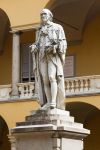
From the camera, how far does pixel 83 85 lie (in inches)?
765

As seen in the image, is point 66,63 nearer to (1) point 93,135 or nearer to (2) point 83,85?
(1) point 93,135

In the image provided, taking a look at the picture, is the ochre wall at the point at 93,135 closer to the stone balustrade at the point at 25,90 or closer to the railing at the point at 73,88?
the railing at the point at 73,88

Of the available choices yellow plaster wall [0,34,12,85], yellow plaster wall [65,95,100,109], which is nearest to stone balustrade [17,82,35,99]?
yellow plaster wall [65,95,100,109]

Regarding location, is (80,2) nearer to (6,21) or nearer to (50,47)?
(6,21)

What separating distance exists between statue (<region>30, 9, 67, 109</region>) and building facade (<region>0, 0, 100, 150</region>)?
9.91m

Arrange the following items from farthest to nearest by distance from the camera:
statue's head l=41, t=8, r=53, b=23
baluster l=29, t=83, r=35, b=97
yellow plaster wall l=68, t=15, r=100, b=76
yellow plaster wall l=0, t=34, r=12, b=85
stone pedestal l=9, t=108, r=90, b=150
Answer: yellow plaster wall l=0, t=34, r=12, b=85, yellow plaster wall l=68, t=15, r=100, b=76, baluster l=29, t=83, r=35, b=97, statue's head l=41, t=8, r=53, b=23, stone pedestal l=9, t=108, r=90, b=150

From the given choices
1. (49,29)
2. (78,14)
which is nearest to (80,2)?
(78,14)

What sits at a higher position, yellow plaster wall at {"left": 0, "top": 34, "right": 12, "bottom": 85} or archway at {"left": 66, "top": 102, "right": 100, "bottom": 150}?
yellow plaster wall at {"left": 0, "top": 34, "right": 12, "bottom": 85}

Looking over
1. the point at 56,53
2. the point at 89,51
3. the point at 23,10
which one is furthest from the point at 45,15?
the point at 89,51

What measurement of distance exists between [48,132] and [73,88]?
11.1 m

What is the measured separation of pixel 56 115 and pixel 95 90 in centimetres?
1041

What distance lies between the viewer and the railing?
63.1 feet

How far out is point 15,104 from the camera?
803 inches

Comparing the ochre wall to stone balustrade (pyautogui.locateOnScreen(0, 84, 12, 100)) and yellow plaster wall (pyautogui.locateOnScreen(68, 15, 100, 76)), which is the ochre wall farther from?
stone balustrade (pyautogui.locateOnScreen(0, 84, 12, 100))
